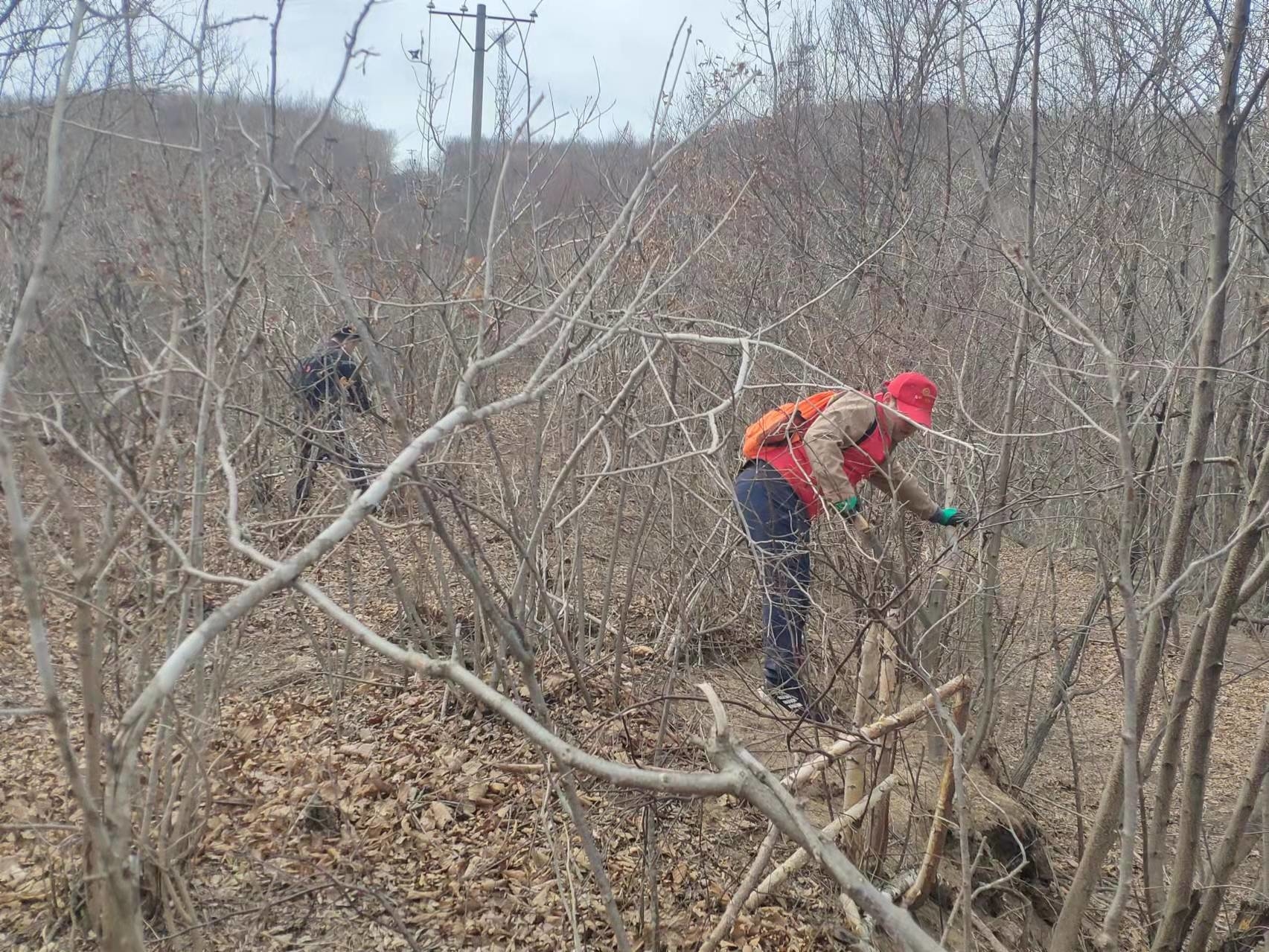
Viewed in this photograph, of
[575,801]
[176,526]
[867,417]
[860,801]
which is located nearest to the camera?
[575,801]

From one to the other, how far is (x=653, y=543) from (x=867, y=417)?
59.7 inches

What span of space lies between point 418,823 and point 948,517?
97.1 inches

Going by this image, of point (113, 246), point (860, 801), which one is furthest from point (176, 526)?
point (113, 246)

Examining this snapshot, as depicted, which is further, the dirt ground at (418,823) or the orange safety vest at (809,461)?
the orange safety vest at (809,461)

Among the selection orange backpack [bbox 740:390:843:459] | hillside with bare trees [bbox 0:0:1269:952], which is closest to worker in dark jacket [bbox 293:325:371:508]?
hillside with bare trees [bbox 0:0:1269:952]

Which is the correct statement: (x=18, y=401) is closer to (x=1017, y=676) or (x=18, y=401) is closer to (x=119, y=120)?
(x=119, y=120)

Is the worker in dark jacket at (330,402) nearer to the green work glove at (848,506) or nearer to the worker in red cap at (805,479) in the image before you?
the worker in red cap at (805,479)

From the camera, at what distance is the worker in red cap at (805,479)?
3801 millimetres

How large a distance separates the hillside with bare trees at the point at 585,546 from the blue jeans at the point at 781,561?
111 mm

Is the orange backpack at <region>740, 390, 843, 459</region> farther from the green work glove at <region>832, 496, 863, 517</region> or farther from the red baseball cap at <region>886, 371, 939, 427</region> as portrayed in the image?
the green work glove at <region>832, 496, 863, 517</region>

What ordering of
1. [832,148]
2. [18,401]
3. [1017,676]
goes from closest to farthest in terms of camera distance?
[18,401]
[1017,676]
[832,148]

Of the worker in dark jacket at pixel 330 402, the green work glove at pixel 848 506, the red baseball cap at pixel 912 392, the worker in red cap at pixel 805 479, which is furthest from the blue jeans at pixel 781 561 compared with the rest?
the worker in dark jacket at pixel 330 402

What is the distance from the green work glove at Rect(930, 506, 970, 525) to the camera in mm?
3981

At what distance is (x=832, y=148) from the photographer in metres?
9.70
